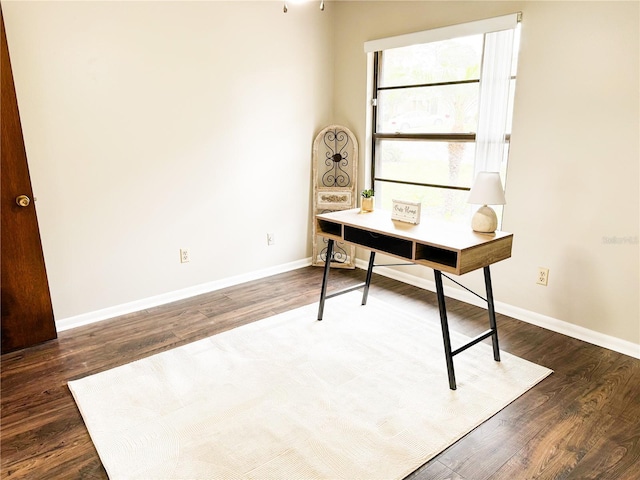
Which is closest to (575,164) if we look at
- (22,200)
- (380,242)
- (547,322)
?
(547,322)

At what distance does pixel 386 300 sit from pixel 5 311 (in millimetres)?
2524

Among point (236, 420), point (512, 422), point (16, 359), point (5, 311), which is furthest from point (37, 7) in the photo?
point (512, 422)

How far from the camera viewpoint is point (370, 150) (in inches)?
159

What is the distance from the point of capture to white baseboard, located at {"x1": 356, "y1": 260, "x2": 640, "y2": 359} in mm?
2670

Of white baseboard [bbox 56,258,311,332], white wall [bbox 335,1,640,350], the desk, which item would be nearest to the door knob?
white baseboard [bbox 56,258,311,332]

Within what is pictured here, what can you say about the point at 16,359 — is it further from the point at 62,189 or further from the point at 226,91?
the point at 226,91

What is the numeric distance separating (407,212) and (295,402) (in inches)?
49.6

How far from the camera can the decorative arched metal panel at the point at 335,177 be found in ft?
13.5

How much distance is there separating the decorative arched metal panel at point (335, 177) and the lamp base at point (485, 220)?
1.79 metres

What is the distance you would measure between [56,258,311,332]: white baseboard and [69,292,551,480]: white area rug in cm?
79

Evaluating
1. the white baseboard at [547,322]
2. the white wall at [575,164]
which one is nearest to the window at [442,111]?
the white wall at [575,164]

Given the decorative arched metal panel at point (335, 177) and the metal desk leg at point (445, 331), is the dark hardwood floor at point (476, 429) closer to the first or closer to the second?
the metal desk leg at point (445, 331)

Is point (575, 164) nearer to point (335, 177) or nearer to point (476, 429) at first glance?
point (476, 429)

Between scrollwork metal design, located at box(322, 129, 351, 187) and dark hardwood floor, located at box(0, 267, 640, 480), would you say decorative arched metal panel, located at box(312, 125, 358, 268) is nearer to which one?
scrollwork metal design, located at box(322, 129, 351, 187)
